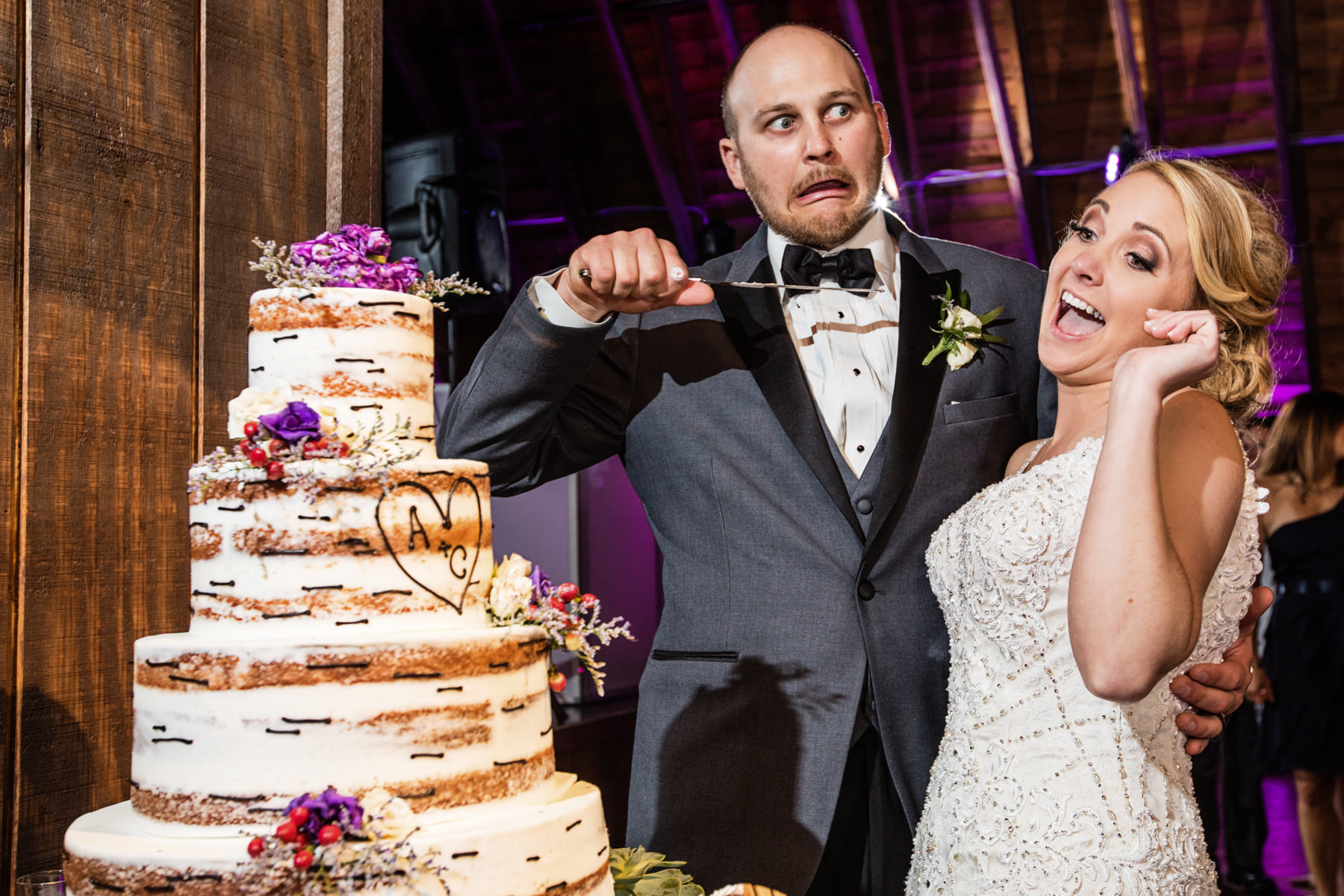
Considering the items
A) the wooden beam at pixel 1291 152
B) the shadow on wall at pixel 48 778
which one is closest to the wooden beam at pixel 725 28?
the wooden beam at pixel 1291 152

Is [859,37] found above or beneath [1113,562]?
above

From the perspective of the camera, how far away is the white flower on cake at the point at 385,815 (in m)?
1.40

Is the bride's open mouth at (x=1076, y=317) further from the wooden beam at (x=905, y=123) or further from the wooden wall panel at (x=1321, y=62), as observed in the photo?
the wooden wall panel at (x=1321, y=62)

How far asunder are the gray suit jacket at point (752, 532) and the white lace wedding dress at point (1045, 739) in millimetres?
119

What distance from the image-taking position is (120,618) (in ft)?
7.21

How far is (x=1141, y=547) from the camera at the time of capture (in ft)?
5.33

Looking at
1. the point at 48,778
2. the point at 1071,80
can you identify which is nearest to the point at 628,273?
the point at 48,778

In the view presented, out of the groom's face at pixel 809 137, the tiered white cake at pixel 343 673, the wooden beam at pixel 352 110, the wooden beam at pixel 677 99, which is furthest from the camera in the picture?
the wooden beam at pixel 677 99

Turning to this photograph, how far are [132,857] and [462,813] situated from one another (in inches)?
15.2

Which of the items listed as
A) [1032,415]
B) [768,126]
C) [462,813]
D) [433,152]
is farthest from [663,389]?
[433,152]

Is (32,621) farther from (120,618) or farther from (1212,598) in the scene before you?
(1212,598)

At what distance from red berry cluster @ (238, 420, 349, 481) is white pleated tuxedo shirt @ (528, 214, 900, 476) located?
3.43ft

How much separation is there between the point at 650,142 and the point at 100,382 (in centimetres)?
916

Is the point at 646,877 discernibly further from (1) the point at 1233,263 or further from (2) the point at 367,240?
(1) the point at 1233,263
